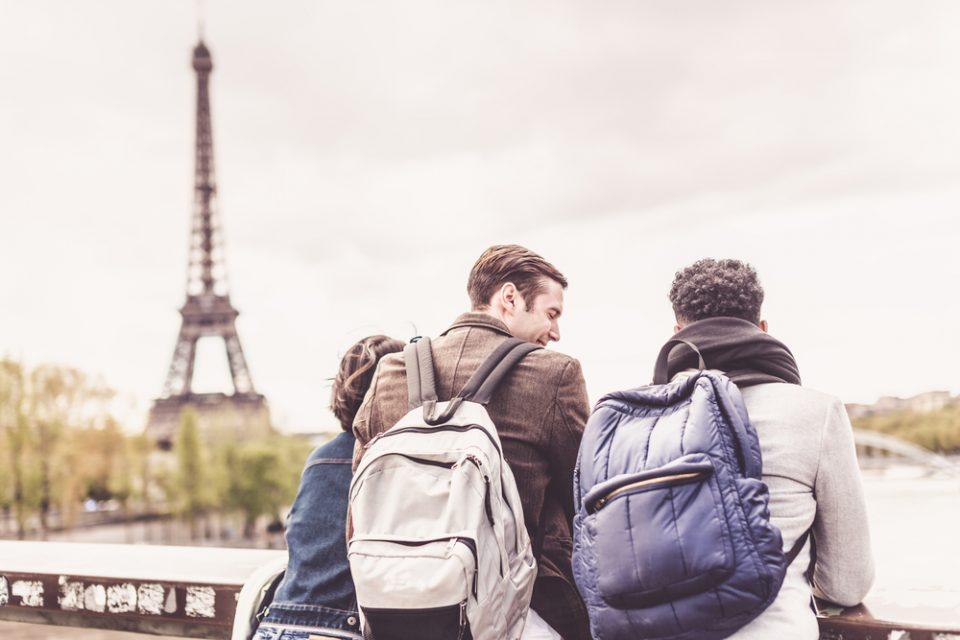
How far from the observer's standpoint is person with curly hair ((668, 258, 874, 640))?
1.82 m

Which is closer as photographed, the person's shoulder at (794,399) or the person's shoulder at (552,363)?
the person's shoulder at (794,399)

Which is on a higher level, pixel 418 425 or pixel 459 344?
pixel 459 344

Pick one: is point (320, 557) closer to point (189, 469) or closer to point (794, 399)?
point (794, 399)

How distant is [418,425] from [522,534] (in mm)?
327

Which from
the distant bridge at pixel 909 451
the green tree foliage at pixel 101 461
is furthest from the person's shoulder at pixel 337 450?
the distant bridge at pixel 909 451

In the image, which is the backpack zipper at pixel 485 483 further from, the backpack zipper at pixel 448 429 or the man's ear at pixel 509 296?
the man's ear at pixel 509 296

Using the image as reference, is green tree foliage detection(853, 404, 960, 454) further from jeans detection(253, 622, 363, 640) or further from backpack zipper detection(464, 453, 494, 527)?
backpack zipper detection(464, 453, 494, 527)

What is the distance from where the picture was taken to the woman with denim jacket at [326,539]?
2.26m

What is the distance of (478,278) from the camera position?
238 cm

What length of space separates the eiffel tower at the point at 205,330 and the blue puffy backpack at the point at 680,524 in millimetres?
44779

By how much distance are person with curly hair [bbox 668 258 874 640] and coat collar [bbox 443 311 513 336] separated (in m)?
0.45

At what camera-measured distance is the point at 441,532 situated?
72.0 inches

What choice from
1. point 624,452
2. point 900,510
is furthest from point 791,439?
point 900,510

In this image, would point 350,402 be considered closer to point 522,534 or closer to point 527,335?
point 527,335
